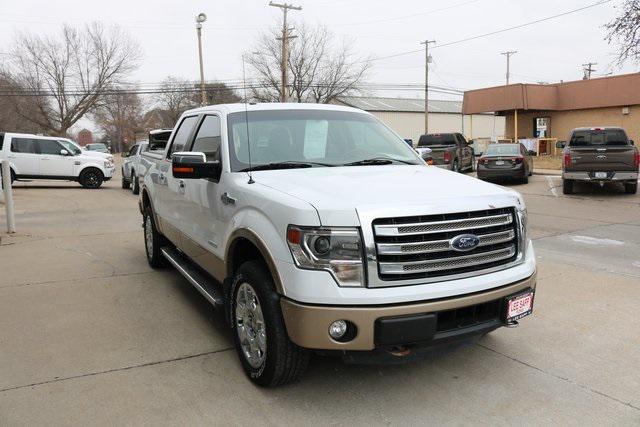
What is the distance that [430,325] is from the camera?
297 centimetres

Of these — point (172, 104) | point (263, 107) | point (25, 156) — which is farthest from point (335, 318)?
point (172, 104)

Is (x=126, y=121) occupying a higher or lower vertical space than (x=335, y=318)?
higher

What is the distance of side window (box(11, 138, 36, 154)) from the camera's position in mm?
19047

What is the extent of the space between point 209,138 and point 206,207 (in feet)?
2.34

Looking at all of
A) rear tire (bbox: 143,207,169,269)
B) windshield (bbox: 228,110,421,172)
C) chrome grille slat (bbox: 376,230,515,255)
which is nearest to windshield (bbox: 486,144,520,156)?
rear tire (bbox: 143,207,169,269)

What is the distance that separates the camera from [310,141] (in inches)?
175

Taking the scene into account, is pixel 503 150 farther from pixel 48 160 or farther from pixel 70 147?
pixel 48 160

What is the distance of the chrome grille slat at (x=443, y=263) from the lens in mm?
3000

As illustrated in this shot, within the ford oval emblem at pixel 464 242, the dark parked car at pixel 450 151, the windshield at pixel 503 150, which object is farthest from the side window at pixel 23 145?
the ford oval emblem at pixel 464 242

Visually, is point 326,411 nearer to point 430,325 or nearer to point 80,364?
point 430,325

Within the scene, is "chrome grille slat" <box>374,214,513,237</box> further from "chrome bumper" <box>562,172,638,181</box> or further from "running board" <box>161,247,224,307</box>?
"chrome bumper" <box>562,172,638,181</box>

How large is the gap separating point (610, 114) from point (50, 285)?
102 feet

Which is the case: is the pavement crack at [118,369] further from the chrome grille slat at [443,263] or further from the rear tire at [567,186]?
the rear tire at [567,186]

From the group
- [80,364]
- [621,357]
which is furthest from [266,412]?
[621,357]
